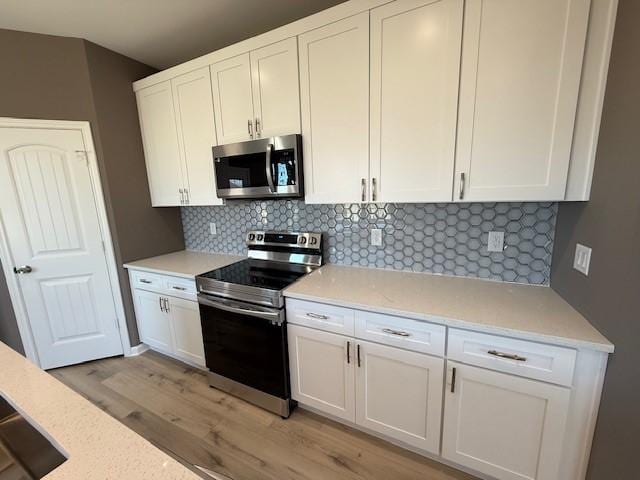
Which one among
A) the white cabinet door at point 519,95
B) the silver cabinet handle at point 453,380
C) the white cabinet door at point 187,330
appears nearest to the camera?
the white cabinet door at point 519,95

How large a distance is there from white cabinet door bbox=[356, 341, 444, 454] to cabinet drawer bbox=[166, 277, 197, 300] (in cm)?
137

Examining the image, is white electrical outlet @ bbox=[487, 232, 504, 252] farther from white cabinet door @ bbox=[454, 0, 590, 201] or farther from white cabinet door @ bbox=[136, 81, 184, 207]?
white cabinet door @ bbox=[136, 81, 184, 207]

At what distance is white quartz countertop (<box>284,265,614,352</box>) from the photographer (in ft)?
3.84

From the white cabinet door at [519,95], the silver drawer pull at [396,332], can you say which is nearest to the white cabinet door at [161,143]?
the silver drawer pull at [396,332]

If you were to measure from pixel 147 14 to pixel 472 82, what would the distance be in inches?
85.6

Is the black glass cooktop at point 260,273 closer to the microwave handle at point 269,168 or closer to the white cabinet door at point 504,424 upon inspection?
the microwave handle at point 269,168

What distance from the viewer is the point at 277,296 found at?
174cm

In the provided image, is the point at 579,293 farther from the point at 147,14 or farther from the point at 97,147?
the point at 97,147

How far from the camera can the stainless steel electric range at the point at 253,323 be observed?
1.80 metres

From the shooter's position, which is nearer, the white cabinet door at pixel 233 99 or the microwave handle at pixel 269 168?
the microwave handle at pixel 269 168

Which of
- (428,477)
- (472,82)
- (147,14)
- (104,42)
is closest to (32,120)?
(104,42)

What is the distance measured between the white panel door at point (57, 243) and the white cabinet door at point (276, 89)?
1643mm

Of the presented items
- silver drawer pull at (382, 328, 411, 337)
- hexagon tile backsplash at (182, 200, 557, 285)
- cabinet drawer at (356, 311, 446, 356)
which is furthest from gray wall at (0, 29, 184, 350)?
silver drawer pull at (382, 328, 411, 337)

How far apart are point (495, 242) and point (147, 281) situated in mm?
2727
